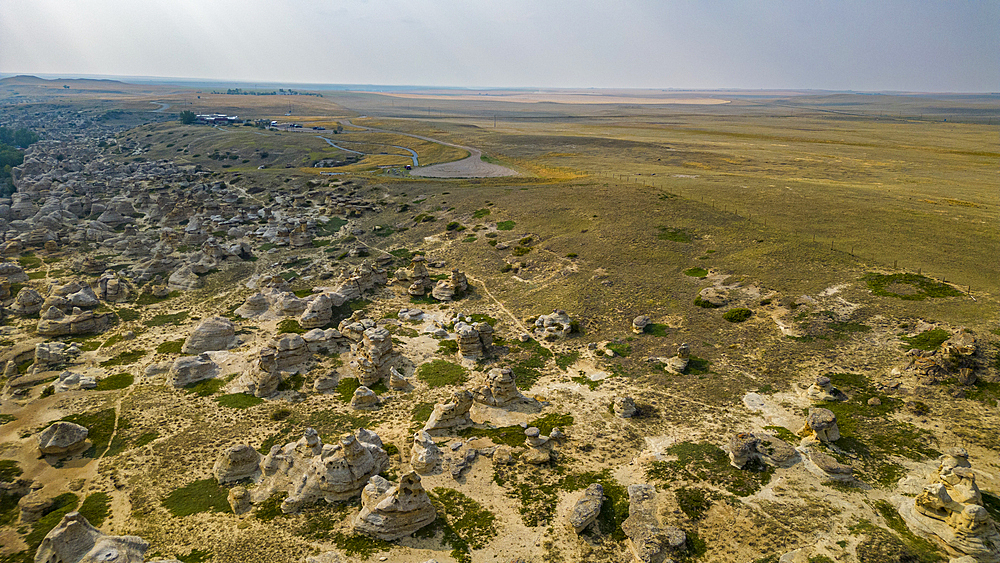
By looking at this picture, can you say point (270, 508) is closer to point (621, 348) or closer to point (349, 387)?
point (349, 387)

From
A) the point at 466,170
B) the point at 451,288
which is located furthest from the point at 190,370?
the point at 466,170

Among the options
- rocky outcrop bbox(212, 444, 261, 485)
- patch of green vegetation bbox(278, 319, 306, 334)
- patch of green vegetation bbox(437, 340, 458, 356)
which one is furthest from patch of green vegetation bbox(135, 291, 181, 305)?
rocky outcrop bbox(212, 444, 261, 485)

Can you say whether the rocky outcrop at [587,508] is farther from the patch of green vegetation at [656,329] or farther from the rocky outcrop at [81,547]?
the rocky outcrop at [81,547]

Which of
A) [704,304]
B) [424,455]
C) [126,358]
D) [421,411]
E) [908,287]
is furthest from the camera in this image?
[704,304]

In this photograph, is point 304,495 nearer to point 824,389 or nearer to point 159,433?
point 159,433

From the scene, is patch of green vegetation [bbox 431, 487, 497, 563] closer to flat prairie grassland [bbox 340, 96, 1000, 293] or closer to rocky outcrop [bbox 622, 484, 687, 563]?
rocky outcrop [bbox 622, 484, 687, 563]

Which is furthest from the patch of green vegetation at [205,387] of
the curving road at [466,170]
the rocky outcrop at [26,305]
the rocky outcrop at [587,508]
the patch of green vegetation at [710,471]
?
the curving road at [466,170]

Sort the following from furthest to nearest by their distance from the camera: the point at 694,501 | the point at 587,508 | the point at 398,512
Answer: the point at 694,501 → the point at 587,508 → the point at 398,512

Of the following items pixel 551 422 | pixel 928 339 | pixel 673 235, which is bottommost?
pixel 551 422
